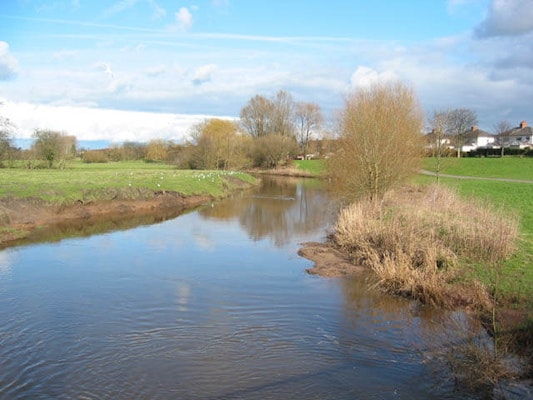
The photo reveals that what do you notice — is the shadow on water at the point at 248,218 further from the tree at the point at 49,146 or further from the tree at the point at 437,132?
the tree at the point at 49,146

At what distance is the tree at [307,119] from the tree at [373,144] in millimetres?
54676

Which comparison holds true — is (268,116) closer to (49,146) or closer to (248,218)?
(49,146)

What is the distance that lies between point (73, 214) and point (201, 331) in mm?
18309

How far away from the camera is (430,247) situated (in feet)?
46.1

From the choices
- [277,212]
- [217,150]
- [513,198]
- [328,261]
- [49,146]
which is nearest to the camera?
[328,261]

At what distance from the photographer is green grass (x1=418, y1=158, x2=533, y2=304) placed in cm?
1147

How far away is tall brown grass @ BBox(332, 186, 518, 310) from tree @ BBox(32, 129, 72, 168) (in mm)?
44579

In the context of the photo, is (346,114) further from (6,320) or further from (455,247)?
(6,320)

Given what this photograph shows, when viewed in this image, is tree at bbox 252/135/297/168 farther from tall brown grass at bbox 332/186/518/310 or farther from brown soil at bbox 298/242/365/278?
tall brown grass at bbox 332/186/518/310

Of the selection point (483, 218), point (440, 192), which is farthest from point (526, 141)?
point (483, 218)

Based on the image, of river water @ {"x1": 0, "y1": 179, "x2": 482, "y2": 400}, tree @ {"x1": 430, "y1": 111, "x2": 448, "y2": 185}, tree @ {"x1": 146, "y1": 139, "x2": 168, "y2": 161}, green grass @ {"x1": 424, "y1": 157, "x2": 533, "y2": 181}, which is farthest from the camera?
tree @ {"x1": 146, "y1": 139, "x2": 168, "y2": 161}

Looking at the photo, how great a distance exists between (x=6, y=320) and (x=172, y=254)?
7652 millimetres

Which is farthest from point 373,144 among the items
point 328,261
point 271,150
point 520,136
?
point 520,136

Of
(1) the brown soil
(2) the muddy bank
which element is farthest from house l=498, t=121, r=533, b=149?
(1) the brown soil
